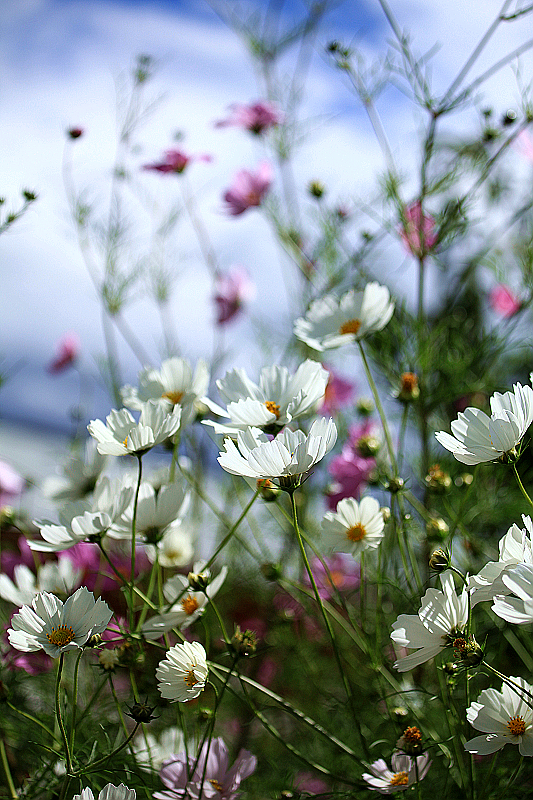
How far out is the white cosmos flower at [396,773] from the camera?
0.27 m

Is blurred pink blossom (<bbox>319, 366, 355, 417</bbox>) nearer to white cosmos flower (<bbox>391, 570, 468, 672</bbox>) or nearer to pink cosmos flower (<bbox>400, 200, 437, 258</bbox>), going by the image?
pink cosmos flower (<bbox>400, 200, 437, 258</bbox>)

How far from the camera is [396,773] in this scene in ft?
0.93

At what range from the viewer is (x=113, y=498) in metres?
0.31

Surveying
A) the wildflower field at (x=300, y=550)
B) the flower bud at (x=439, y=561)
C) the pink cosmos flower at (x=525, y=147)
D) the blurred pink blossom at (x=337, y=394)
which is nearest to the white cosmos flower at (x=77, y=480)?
the wildflower field at (x=300, y=550)

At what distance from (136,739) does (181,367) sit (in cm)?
23

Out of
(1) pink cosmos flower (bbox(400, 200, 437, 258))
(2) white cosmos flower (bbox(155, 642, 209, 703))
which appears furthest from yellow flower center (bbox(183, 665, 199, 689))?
(1) pink cosmos flower (bbox(400, 200, 437, 258))

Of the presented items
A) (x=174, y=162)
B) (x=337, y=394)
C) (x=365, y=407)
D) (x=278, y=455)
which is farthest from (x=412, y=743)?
(x=174, y=162)

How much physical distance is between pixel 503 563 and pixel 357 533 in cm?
9

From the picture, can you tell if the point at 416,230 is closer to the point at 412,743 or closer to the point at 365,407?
the point at 365,407

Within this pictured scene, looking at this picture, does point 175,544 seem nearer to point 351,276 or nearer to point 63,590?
point 63,590

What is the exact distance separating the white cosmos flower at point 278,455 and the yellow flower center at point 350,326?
0.13 meters

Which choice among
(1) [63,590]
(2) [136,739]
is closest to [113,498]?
(1) [63,590]

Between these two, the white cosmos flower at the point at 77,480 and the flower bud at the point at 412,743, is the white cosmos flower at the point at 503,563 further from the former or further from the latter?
the white cosmos flower at the point at 77,480

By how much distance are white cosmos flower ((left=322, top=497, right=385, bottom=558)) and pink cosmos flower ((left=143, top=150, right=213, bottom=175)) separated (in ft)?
1.33
